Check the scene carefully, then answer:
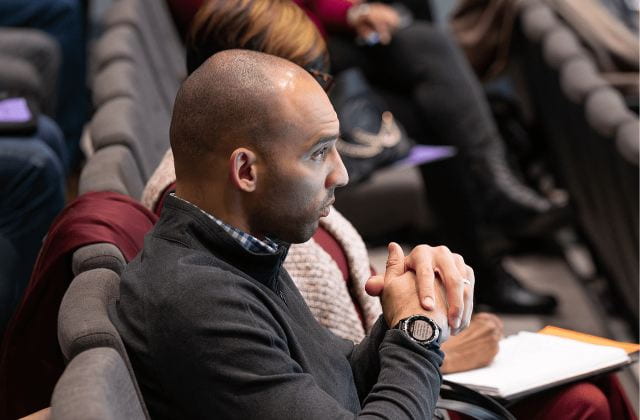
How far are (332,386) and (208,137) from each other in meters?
0.32

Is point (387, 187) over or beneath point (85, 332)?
beneath

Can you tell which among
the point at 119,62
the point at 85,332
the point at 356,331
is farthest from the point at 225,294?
the point at 119,62

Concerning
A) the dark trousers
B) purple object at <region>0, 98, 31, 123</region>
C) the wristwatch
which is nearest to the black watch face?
the wristwatch

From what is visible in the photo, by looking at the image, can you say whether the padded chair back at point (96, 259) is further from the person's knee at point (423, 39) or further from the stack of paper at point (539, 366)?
the person's knee at point (423, 39)

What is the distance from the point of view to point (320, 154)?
4.25 feet

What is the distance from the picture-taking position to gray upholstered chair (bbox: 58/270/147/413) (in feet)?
3.87

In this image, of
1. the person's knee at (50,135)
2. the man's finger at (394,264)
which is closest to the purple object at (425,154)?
the person's knee at (50,135)

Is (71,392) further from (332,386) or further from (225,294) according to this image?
(332,386)

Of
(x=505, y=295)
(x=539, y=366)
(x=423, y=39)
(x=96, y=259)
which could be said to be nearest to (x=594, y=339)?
(x=539, y=366)

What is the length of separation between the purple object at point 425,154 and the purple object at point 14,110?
47.9 inches

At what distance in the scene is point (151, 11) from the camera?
3395 millimetres

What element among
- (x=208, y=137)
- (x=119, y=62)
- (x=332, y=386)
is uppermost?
(x=208, y=137)

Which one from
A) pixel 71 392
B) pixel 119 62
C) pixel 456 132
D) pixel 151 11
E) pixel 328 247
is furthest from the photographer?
pixel 456 132

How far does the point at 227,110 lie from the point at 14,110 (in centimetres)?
127
